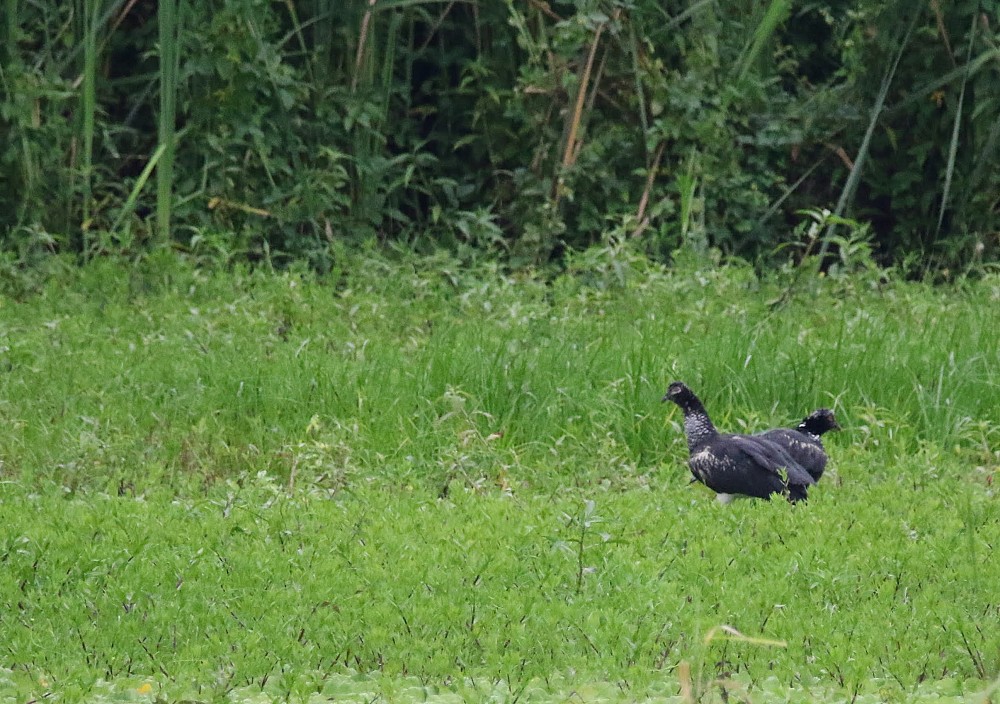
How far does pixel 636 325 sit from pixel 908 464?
230cm

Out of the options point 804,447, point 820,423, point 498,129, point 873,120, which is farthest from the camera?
point 498,129

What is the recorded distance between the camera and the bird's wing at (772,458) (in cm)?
597

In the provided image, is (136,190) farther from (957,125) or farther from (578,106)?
(957,125)

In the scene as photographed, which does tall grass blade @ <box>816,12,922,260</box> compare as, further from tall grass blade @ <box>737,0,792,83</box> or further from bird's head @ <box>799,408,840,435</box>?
bird's head @ <box>799,408,840,435</box>

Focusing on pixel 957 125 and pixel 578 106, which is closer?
pixel 957 125

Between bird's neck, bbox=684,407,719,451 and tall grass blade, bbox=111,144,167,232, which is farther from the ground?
bird's neck, bbox=684,407,719,451

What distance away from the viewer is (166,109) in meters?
10.1

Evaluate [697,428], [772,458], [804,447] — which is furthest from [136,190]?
[772,458]

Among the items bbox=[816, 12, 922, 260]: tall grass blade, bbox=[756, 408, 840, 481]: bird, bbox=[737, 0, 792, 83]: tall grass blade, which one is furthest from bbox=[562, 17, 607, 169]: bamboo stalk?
bbox=[756, 408, 840, 481]: bird

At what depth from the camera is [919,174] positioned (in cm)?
1182

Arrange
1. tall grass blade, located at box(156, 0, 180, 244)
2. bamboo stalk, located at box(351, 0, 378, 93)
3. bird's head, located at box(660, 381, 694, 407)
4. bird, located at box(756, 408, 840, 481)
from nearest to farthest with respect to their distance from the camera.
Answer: bird, located at box(756, 408, 840, 481)
bird's head, located at box(660, 381, 694, 407)
tall grass blade, located at box(156, 0, 180, 244)
bamboo stalk, located at box(351, 0, 378, 93)

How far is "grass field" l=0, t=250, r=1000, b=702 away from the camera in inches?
172

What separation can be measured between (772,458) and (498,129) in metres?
6.47

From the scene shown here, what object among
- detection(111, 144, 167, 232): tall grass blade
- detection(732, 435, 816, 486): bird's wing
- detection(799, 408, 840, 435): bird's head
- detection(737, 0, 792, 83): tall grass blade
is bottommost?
detection(111, 144, 167, 232): tall grass blade
